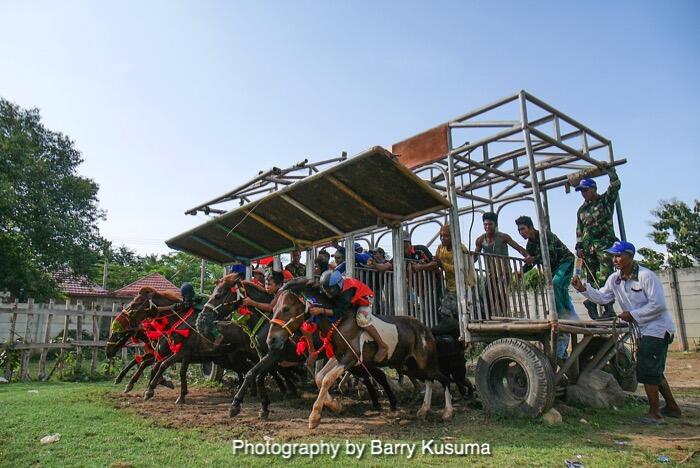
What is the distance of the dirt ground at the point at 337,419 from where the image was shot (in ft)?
17.6

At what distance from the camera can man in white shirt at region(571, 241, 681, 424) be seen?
589 centimetres

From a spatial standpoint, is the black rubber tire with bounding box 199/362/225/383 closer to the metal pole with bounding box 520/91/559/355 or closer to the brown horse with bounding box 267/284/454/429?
the brown horse with bounding box 267/284/454/429

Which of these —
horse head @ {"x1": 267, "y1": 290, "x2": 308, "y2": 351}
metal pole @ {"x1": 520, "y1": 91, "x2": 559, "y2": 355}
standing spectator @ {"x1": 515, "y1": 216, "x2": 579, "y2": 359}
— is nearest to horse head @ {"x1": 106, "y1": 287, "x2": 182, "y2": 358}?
horse head @ {"x1": 267, "y1": 290, "x2": 308, "y2": 351}

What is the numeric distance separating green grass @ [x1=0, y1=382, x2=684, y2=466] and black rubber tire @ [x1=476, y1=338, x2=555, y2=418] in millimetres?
205

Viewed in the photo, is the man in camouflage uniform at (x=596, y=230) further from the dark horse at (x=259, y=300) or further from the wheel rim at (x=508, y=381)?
the dark horse at (x=259, y=300)

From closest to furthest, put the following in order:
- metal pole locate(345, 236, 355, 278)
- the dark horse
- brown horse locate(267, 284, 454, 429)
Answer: brown horse locate(267, 284, 454, 429)
the dark horse
metal pole locate(345, 236, 355, 278)

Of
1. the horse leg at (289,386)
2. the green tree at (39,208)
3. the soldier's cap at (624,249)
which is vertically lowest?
the horse leg at (289,386)

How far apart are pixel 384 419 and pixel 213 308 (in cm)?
318

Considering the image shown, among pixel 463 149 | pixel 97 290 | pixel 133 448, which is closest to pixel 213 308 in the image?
pixel 133 448

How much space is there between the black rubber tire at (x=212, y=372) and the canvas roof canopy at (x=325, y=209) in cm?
272

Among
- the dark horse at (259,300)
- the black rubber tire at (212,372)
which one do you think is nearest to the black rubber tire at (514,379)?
the dark horse at (259,300)

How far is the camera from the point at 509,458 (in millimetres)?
4469

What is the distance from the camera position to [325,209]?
27.4 ft

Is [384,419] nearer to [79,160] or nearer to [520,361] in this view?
[520,361]
